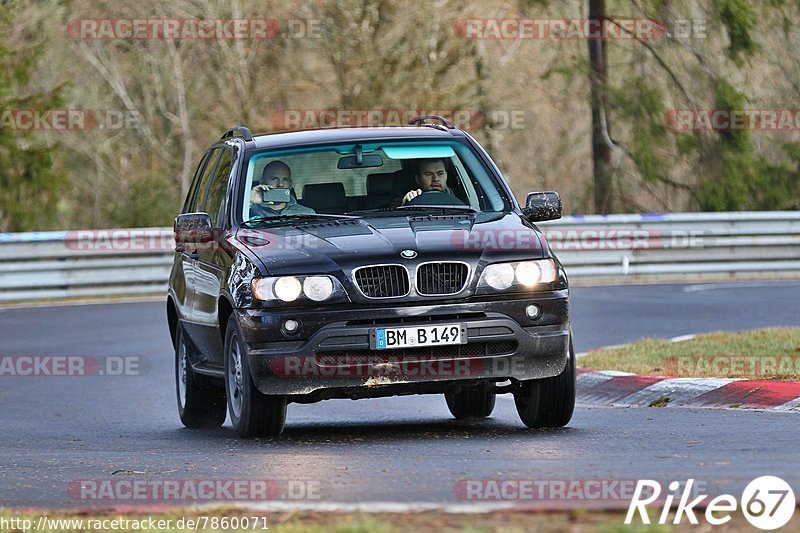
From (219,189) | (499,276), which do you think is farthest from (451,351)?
(219,189)

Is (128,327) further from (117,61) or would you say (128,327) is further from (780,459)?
(117,61)

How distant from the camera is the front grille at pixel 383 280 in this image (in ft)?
28.5

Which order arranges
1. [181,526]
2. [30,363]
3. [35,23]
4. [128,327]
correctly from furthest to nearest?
[35,23]
[128,327]
[30,363]
[181,526]

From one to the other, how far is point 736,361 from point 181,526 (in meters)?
7.46

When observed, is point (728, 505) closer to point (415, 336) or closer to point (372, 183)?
point (415, 336)

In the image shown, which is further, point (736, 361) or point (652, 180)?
point (652, 180)

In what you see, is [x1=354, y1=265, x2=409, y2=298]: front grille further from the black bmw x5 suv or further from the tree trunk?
the tree trunk

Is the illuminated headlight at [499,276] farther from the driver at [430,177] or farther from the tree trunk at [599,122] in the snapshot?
the tree trunk at [599,122]

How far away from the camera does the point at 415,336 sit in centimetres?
862

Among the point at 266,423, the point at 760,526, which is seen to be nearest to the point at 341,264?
the point at 266,423

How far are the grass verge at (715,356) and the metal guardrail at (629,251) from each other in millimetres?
11232

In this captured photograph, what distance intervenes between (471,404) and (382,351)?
2379 mm

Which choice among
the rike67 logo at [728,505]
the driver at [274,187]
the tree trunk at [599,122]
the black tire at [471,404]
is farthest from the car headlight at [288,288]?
the tree trunk at [599,122]

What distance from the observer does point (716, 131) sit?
3183 cm
